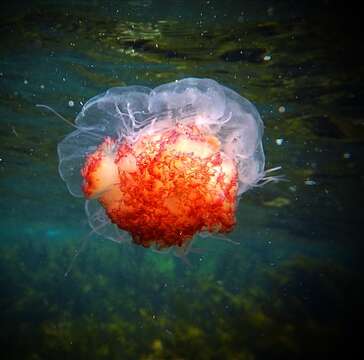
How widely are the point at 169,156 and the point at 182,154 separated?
13 centimetres

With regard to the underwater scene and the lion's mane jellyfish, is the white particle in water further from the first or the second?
the lion's mane jellyfish

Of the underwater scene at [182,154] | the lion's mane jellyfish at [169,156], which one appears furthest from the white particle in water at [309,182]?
the lion's mane jellyfish at [169,156]

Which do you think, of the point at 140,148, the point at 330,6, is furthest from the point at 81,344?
the point at 330,6

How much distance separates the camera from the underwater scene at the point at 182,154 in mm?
4012

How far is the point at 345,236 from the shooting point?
21.8m

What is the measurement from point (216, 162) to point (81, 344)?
880 centimetres

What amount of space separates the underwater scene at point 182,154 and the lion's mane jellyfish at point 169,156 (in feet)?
0.05

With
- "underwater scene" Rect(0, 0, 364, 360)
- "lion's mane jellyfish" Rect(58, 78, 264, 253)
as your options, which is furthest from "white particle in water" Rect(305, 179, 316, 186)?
"lion's mane jellyfish" Rect(58, 78, 264, 253)

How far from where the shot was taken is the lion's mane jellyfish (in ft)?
12.3

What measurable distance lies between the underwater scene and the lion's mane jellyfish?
0.05 ft

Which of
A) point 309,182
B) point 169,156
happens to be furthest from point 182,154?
point 309,182

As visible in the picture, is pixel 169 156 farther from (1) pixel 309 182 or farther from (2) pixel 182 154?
(1) pixel 309 182

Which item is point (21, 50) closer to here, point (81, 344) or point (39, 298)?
point (81, 344)

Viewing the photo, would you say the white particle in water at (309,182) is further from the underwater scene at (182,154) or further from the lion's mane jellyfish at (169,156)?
the lion's mane jellyfish at (169,156)
